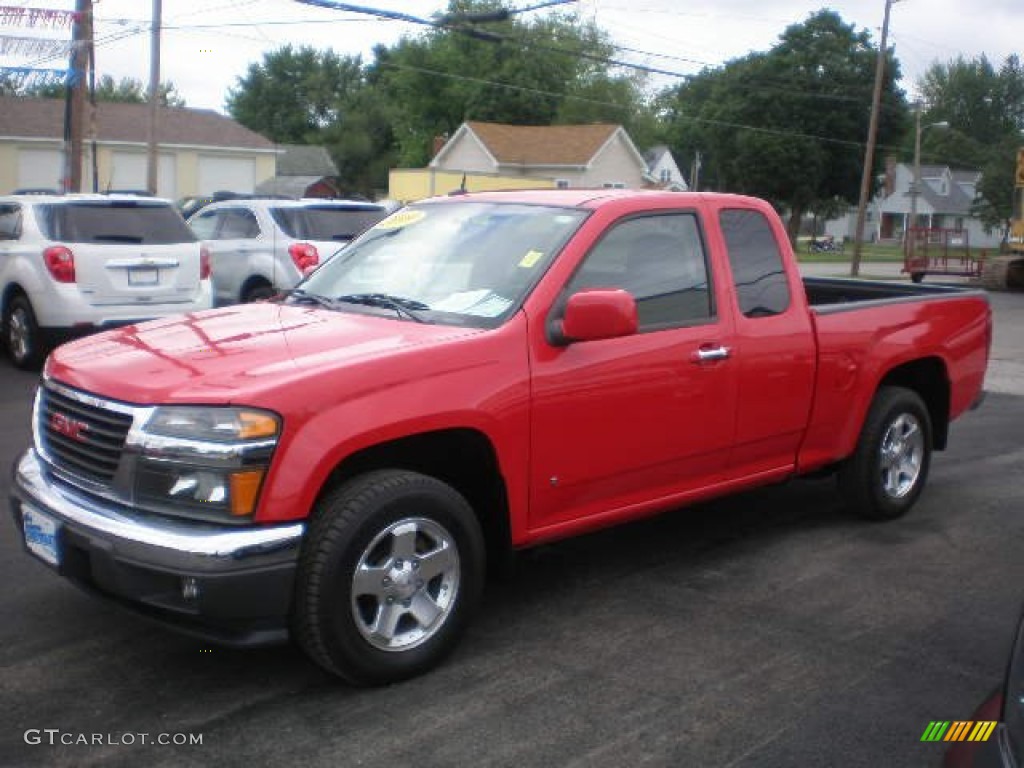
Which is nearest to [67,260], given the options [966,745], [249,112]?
[966,745]

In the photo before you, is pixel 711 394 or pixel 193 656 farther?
pixel 711 394

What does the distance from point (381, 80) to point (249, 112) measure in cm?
1297

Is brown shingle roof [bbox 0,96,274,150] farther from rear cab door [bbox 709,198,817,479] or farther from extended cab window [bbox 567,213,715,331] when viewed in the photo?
extended cab window [bbox 567,213,715,331]

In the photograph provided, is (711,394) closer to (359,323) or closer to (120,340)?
(359,323)

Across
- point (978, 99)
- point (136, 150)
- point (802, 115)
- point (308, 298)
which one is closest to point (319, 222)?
point (308, 298)

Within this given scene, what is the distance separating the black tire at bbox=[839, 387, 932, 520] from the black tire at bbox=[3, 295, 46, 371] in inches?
309

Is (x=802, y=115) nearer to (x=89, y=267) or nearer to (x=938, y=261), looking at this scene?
(x=938, y=261)

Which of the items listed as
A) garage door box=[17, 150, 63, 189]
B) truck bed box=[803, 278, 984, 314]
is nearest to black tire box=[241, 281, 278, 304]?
truck bed box=[803, 278, 984, 314]

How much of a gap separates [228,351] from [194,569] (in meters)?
0.91

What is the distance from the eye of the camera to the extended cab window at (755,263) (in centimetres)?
564

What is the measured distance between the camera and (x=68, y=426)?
4.32 metres

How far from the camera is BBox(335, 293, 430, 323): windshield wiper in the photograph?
4852 mm

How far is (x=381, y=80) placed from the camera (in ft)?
269

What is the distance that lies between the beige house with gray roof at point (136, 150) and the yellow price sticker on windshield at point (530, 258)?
135ft
